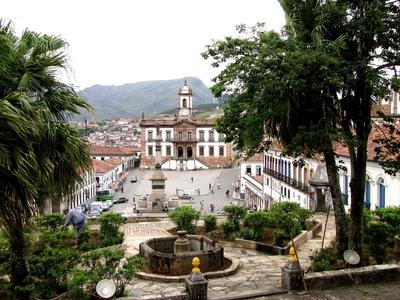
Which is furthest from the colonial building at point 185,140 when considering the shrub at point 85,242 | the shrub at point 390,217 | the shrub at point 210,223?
the shrub at point 390,217

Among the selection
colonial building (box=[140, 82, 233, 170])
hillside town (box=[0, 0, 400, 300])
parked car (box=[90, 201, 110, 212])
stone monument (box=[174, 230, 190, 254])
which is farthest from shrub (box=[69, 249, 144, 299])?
colonial building (box=[140, 82, 233, 170])

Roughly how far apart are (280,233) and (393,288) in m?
4.22

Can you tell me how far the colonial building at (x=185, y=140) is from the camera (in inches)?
3265

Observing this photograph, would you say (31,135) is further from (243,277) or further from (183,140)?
(183,140)

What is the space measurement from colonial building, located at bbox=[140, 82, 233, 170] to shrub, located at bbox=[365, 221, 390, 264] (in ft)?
236

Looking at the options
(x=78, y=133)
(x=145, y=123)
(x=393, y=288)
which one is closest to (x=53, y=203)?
(x=78, y=133)

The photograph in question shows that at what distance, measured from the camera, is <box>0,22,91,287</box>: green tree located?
6293 mm

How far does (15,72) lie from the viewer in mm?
7133

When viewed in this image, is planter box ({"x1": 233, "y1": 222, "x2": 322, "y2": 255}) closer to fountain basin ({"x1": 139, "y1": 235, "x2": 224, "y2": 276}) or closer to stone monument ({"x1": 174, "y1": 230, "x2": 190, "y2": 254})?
fountain basin ({"x1": 139, "y1": 235, "x2": 224, "y2": 276})

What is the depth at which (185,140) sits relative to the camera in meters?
82.9

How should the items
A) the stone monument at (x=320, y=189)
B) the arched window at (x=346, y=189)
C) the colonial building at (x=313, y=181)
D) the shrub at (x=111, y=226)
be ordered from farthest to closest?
1. the arched window at (x=346, y=189)
2. the colonial building at (x=313, y=181)
3. the stone monument at (x=320, y=189)
4. the shrub at (x=111, y=226)

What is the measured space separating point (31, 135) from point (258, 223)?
804 cm

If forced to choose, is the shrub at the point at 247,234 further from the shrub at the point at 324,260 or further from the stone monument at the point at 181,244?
the shrub at the point at 324,260

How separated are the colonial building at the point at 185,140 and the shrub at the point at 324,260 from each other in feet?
237
